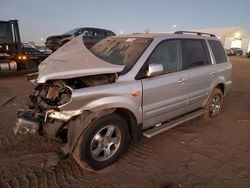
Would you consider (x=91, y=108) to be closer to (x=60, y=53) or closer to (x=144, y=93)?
(x=144, y=93)

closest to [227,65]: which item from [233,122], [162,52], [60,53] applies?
[233,122]

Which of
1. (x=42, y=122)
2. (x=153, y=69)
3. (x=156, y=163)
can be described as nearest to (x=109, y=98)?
(x=153, y=69)

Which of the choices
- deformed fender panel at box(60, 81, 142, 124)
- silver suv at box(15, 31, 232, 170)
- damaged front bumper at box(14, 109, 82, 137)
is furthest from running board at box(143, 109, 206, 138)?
damaged front bumper at box(14, 109, 82, 137)

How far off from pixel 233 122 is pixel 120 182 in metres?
3.47

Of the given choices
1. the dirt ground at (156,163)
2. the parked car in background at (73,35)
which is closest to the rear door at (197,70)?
the dirt ground at (156,163)

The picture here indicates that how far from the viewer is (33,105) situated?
136 inches

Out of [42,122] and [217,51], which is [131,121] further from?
[217,51]

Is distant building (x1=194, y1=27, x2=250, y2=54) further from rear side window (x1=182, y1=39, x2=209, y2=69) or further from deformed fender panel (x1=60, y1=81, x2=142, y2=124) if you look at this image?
deformed fender panel (x1=60, y1=81, x2=142, y2=124)

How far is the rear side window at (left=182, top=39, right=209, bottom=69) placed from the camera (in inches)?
166

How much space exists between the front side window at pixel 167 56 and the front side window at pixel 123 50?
204mm

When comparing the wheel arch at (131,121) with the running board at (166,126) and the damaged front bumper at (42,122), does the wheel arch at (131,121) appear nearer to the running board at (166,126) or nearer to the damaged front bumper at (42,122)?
the running board at (166,126)

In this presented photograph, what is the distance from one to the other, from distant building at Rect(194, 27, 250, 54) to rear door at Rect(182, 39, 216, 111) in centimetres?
5041

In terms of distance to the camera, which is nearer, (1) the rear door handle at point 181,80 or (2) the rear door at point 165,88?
(2) the rear door at point 165,88

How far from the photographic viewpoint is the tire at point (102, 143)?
116 inches
